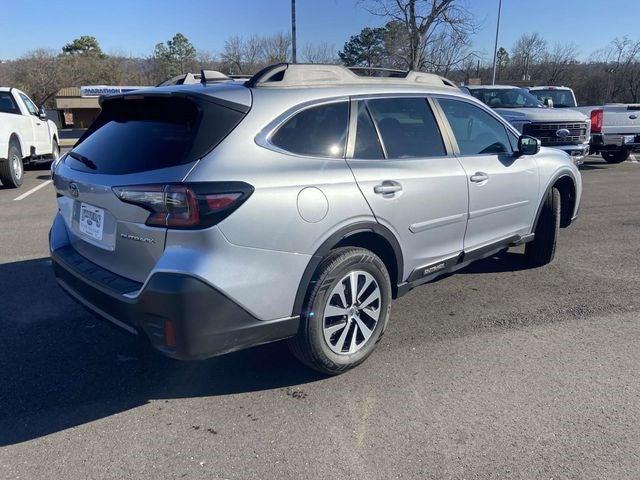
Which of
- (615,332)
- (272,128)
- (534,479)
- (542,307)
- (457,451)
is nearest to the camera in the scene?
(534,479)

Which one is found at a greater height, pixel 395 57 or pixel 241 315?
pixel 395 57

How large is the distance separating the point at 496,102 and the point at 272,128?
432 inches

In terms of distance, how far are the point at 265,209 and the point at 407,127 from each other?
157 cm

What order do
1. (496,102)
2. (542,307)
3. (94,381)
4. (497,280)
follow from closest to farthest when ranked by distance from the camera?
(94,381) < (542,307) < (497,280) < (496,102)

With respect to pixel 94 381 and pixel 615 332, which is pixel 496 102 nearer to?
pixel 615 332

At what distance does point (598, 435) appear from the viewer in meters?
2.72

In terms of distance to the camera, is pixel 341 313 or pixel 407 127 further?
pixel 407 127

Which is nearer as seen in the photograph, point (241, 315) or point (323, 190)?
point (241, 315)

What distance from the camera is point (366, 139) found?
3.36 meters

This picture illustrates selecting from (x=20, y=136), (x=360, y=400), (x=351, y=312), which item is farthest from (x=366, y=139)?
(x=20, y=136)

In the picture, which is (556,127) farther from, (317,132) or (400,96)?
(317,132)

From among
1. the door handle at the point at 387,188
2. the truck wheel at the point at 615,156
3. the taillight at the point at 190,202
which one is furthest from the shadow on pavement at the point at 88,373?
the truck wheel at the point at 615,156

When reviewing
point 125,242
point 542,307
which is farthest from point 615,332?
point 125,242

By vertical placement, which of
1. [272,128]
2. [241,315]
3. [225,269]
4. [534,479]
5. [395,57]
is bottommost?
[534,479]
